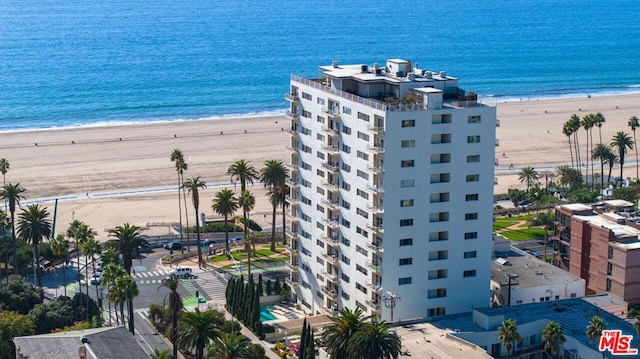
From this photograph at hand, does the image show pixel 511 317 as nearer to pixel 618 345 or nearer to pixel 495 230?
pixel 618 345

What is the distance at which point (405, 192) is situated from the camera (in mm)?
94188

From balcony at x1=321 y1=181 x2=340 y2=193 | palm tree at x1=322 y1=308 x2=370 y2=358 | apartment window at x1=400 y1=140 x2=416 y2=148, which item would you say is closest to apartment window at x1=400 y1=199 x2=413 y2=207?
apartment window at x1=400 y1=140 x2=416 y2=148

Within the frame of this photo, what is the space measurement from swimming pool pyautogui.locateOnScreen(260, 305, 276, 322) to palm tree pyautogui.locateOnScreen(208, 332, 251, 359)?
26.9 metres

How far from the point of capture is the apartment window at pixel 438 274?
96.6m

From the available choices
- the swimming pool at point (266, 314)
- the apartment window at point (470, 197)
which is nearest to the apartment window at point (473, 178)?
the apartment window at point (470, 197)

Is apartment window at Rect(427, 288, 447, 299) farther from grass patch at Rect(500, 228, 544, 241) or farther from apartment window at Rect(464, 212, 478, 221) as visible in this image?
grass patch at Rect(500, 228, 544, 241)

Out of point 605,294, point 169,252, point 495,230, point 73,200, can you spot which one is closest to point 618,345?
point 605,294

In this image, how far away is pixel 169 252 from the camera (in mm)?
133000

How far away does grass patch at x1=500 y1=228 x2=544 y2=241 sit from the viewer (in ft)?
442

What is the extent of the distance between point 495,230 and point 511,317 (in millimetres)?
46141

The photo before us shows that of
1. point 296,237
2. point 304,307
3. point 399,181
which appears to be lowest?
point 304,307

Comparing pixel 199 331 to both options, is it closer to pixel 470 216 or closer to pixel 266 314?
pixel 266 314

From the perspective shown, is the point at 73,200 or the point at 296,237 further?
the point at 73,200

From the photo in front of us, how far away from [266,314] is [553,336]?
3446 cm
